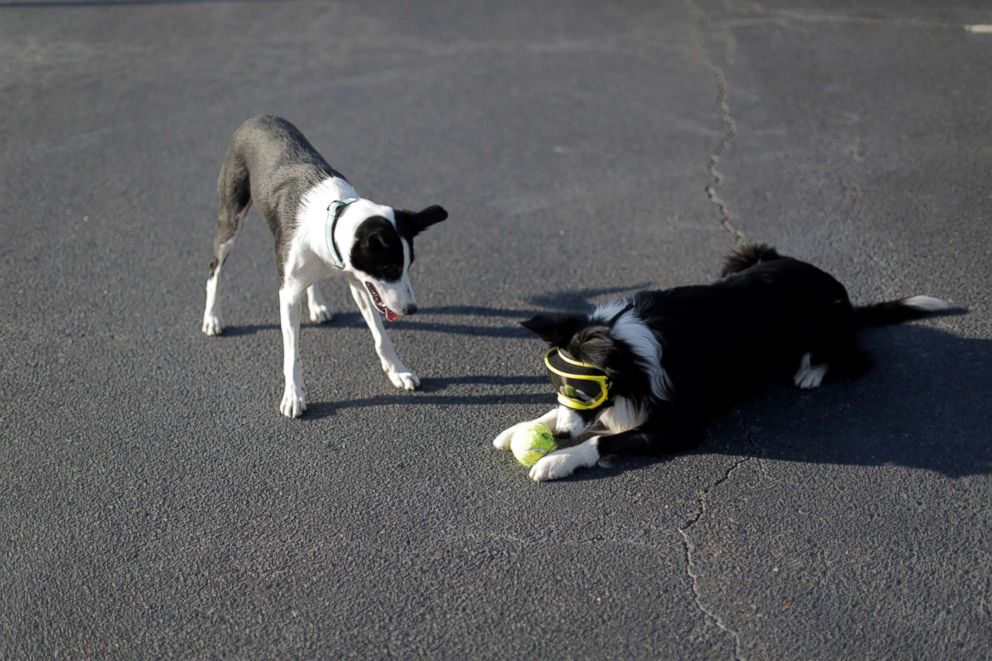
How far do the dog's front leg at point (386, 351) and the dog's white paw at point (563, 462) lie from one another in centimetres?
106

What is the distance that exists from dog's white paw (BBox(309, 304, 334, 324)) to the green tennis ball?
179cm

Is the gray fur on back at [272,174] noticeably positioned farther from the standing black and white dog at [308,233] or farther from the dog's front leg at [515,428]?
the dog's front leg at [515,428]

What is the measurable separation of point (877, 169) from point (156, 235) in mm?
5707

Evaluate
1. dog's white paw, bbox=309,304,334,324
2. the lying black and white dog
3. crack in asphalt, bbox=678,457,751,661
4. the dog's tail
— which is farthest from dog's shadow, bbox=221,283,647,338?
crack in asphalt, bbox=678,457,751,661

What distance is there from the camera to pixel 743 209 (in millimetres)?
6859

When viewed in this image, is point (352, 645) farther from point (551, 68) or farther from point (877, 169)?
point (551, 68)

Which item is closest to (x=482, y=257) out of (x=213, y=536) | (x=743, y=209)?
(x=743, y=209)

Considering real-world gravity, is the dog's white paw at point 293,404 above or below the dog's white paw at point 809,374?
below

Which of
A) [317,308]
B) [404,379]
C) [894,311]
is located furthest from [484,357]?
[894,311]

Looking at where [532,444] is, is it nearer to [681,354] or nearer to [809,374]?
[681,354]

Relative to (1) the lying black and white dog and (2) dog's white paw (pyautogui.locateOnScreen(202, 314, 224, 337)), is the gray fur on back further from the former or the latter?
(1) the lying black and white dog

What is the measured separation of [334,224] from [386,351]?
95 cm

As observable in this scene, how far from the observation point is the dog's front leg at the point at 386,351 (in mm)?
5125

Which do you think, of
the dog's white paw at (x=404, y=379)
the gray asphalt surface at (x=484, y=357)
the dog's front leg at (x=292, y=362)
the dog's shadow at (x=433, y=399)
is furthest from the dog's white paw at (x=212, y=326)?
the dog's white paw at (x=404, y=379)
